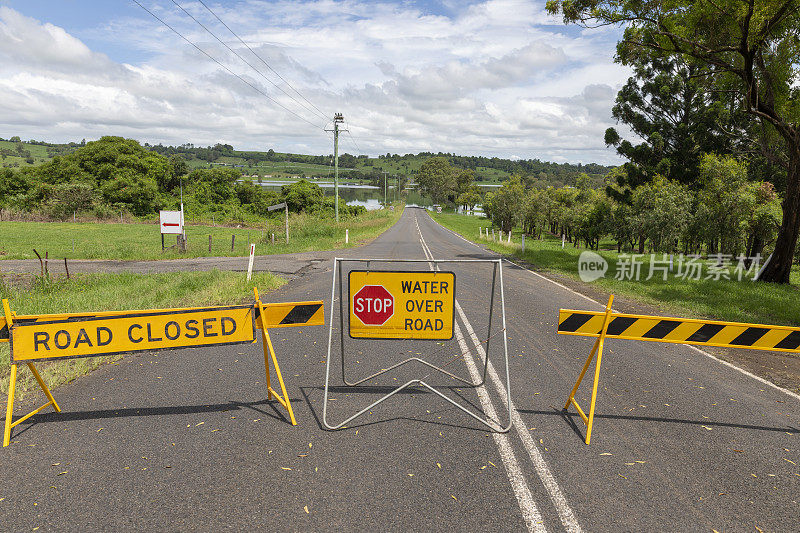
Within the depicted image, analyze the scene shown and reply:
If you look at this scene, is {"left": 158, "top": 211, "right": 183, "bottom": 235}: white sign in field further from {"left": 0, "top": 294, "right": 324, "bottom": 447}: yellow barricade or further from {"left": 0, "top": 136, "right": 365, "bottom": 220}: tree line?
{"left": 0, "top": 136, "right": 365, "bottom": 220}: tree line

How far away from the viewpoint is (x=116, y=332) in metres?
4.60

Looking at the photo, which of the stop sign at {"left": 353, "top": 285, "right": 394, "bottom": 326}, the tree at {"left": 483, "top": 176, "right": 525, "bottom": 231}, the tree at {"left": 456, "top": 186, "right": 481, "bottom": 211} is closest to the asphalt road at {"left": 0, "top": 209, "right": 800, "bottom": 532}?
the stop sign at {"left": 353, "top": 285, "right": 394, "bottom": 326}

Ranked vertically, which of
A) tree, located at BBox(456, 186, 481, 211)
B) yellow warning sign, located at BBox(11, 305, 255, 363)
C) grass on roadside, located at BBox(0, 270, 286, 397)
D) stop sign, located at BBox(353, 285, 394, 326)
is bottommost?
grass on roadside, located at BBox(0, 270, 286, 397)

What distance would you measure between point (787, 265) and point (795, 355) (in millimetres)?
9272

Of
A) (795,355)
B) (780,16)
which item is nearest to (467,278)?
(795,355)

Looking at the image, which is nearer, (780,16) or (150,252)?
(780,16)

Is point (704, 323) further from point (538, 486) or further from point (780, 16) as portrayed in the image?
point (780, 16)

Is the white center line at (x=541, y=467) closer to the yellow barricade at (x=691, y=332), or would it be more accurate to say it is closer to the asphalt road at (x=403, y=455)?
the asphalt road at (x=403, y=455)

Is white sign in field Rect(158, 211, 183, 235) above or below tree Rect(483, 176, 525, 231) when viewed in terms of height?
below

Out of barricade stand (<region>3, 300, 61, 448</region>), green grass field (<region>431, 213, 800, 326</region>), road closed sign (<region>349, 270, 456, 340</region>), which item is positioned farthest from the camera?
green grass field (<region>431, 213, 800, 326</region>)

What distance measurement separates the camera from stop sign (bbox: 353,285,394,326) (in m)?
5.22

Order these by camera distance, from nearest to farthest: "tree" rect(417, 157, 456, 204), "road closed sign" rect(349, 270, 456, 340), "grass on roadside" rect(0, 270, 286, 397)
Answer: "road closed sign" rect(349, 270, 456, 340) → "grass on roadside" rect(0, 270, 286, 397) → "tree" rect(417, 157, 456, 204)

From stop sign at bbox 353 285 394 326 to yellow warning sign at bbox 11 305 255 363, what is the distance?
1.27m

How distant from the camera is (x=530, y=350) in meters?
7.25
